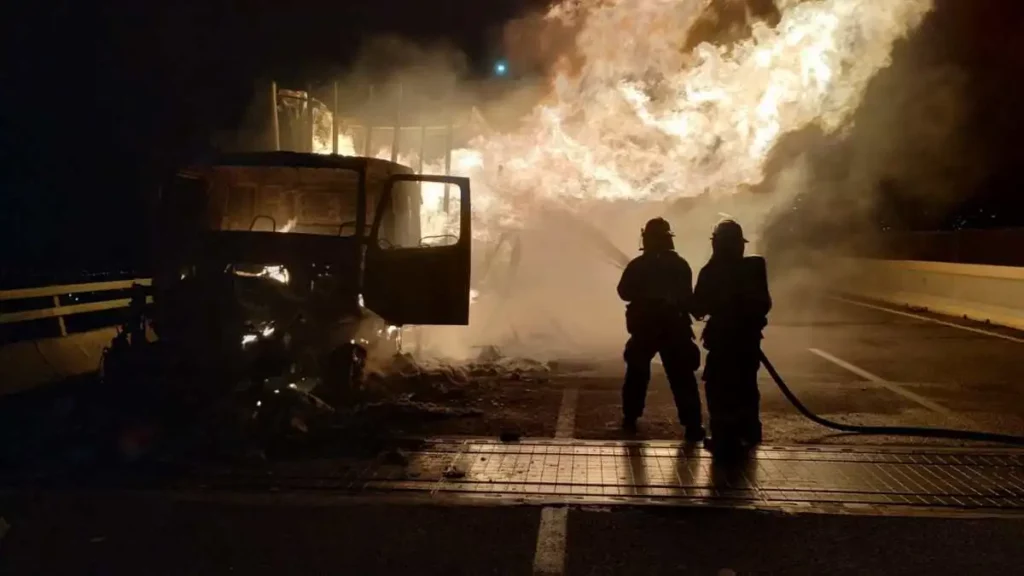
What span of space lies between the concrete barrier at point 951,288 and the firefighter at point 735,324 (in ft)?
34.6

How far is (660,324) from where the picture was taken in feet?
25.4

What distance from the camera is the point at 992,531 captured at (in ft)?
16.7

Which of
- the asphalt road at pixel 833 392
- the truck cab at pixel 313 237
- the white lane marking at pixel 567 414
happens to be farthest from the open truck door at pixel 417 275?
the white lane marking at pixel 567 414

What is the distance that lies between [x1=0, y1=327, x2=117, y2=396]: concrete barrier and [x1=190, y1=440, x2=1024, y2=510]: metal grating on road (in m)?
4.62

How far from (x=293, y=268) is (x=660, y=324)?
376cm

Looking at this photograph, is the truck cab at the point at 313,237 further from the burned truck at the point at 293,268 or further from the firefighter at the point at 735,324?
the firefighter at the point at 735,324

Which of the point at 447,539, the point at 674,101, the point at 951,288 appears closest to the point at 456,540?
the point at 447,539

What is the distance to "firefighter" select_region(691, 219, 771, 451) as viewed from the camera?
718cm

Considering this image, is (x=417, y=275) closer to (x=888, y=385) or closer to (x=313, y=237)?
(x=313, y=237)

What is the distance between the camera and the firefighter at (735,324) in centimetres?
718

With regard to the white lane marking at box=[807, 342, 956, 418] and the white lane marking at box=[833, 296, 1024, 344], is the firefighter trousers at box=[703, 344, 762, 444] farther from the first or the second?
the white lane marking at box=[833, 296, 1024, 344]

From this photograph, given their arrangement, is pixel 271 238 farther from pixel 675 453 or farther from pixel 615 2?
pixel 615 2

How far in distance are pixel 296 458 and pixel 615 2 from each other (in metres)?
9.83

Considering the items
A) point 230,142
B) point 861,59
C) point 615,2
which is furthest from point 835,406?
point 230,142
